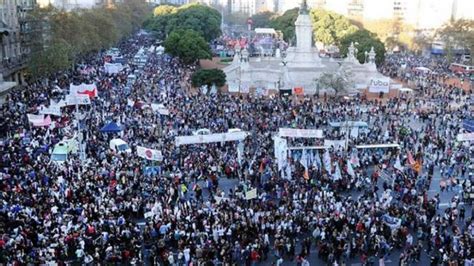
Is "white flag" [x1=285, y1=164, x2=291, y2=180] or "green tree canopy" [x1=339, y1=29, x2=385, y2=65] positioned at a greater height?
"green tree canopy" [x1=339, y1=29, x2=385, y2=65]

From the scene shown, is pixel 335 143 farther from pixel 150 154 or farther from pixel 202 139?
pixel 150 154

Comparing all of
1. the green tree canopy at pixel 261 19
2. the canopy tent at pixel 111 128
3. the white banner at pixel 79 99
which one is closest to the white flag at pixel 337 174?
the canopy tent at pixel 111 128

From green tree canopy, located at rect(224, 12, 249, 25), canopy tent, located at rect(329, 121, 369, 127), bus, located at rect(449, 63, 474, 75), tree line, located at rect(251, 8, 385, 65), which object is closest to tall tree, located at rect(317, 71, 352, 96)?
canopy tent, located at rect(329, 121, 369, 127)

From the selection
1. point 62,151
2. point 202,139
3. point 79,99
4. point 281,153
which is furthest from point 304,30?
point 62,151

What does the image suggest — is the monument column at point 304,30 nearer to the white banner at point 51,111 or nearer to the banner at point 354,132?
the banner at point 354,132

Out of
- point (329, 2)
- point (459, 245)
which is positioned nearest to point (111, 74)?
point (459, 245)

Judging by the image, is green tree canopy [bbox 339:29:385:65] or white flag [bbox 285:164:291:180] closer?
white flag [bbox 285:164:291:180]

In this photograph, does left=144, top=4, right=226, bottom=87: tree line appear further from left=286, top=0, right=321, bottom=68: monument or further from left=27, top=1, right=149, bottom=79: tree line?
left=286, top=0, right=321, bottom=68: monument

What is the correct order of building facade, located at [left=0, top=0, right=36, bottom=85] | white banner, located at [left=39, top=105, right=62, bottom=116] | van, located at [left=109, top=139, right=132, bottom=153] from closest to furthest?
van, located at [left=109, top=139, right=132, bottom=153]
white banner, located at [left=39, top=105, right=62, bottom=116]
building facade, located at [left=0, top=0, right=36, bottom=85]
